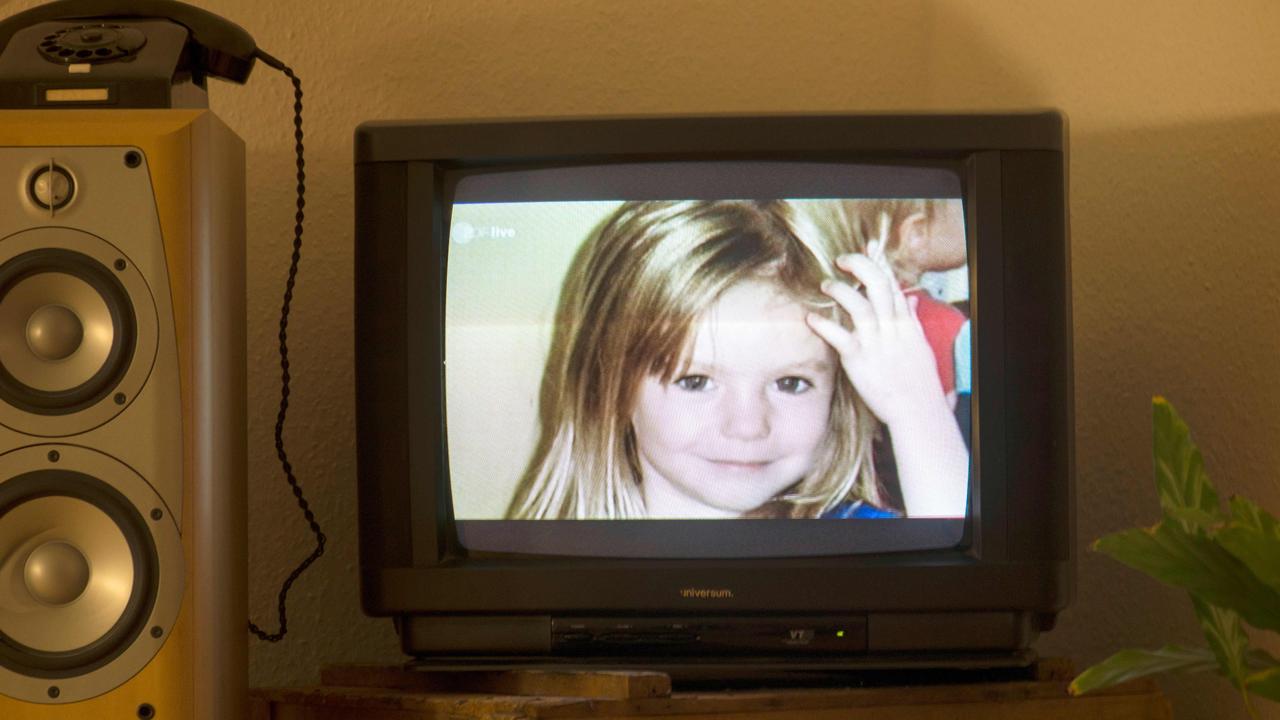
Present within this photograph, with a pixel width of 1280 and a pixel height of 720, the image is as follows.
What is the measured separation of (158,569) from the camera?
105cm

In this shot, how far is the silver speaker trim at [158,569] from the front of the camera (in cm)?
102

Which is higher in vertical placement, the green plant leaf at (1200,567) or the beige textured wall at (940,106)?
the beige textured wall at (940,106)

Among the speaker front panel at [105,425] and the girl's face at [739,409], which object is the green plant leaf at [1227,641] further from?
the speaker front panel at [105,425]

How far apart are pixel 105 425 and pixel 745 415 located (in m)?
0.51

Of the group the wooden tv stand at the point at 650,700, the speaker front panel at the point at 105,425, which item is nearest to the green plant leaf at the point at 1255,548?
the wooden tv stand at the point at 650,700

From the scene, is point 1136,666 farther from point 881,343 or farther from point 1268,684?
point 881,343

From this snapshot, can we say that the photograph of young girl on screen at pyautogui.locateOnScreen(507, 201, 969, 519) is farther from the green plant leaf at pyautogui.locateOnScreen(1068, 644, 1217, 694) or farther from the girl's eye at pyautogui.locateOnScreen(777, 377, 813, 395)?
the green plant leaf at pyautogui.locateOnScreen(1068, 644, 1217, 694)

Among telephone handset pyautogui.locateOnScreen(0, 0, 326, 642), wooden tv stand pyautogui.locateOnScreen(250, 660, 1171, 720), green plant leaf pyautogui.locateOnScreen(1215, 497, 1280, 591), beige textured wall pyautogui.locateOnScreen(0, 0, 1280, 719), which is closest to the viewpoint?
green plant leaf pyautogui.locateOnScreen(1215, 497, 1280, 591)

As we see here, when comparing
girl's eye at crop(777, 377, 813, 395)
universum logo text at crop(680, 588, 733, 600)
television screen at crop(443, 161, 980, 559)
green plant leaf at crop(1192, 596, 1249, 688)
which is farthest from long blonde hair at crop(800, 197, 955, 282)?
green plant leaf at crop(1192, 596, 1249, 688)

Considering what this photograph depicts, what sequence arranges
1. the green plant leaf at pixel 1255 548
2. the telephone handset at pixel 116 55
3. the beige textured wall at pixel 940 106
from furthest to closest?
the beige textured wall at pixel 940 106
the telephone handset at pixel 116 55
the green plant leaf at pixel 1255 548

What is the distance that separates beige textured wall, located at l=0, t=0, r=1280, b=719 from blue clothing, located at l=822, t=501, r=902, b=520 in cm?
35

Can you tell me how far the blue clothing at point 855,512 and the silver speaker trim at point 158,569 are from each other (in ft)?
1.73

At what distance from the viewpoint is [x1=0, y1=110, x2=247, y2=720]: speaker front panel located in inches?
40.6

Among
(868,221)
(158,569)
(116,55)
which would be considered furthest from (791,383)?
(116,55)
